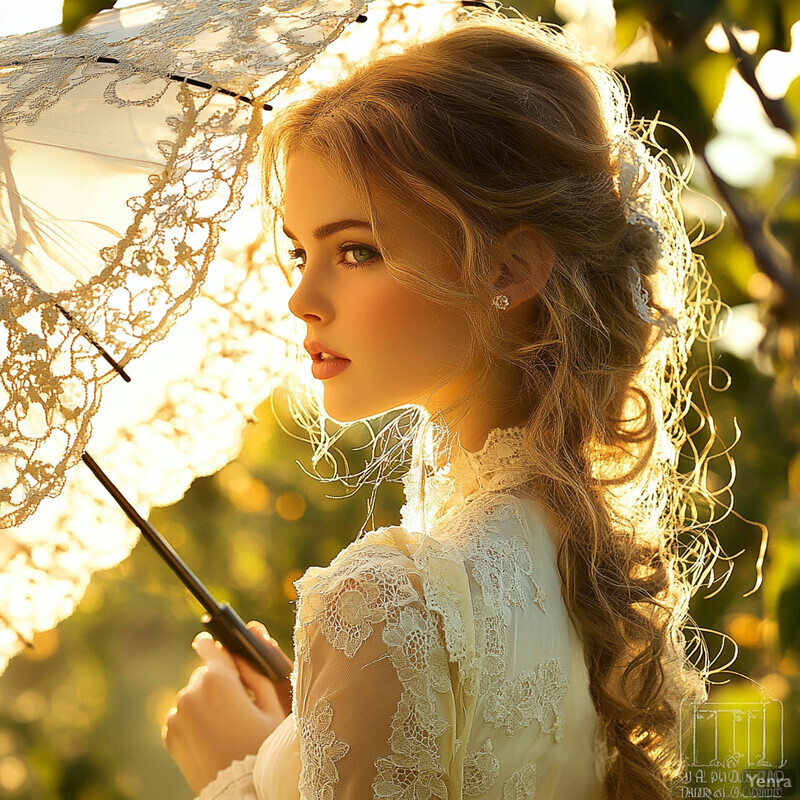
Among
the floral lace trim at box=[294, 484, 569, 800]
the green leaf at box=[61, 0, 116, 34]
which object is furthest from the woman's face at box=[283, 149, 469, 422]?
the green leaf at box=[61, 0, 116, 34]

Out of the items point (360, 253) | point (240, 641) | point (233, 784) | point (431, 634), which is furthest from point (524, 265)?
point (233, 784)

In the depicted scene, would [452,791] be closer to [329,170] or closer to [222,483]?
[329,170]

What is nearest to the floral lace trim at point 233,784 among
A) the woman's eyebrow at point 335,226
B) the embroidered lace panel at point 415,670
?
the embroidered lace panel at point 415,670

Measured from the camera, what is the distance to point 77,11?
1283mm

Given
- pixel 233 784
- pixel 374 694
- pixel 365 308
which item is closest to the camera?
pixel 374 694

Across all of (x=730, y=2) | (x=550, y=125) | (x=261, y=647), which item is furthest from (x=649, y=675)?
(x=730, y=2)

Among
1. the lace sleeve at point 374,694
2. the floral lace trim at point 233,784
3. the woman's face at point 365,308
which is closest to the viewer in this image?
the lace sleeve at point 374,694

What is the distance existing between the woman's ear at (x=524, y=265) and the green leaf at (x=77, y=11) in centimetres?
67

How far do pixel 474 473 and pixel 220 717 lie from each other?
60 cm

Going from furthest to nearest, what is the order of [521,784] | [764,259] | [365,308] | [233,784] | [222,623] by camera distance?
[764,259] < [222,623] < [233,784] < [365,308] < [521,784]

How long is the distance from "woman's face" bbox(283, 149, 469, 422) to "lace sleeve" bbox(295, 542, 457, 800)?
0.32 meters

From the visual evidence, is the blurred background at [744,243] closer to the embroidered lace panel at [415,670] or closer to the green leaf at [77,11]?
the green leaf at [77,11]

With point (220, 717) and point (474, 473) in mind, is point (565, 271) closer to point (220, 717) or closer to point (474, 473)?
point (474, 473)

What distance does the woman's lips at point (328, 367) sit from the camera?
4.10 ft
